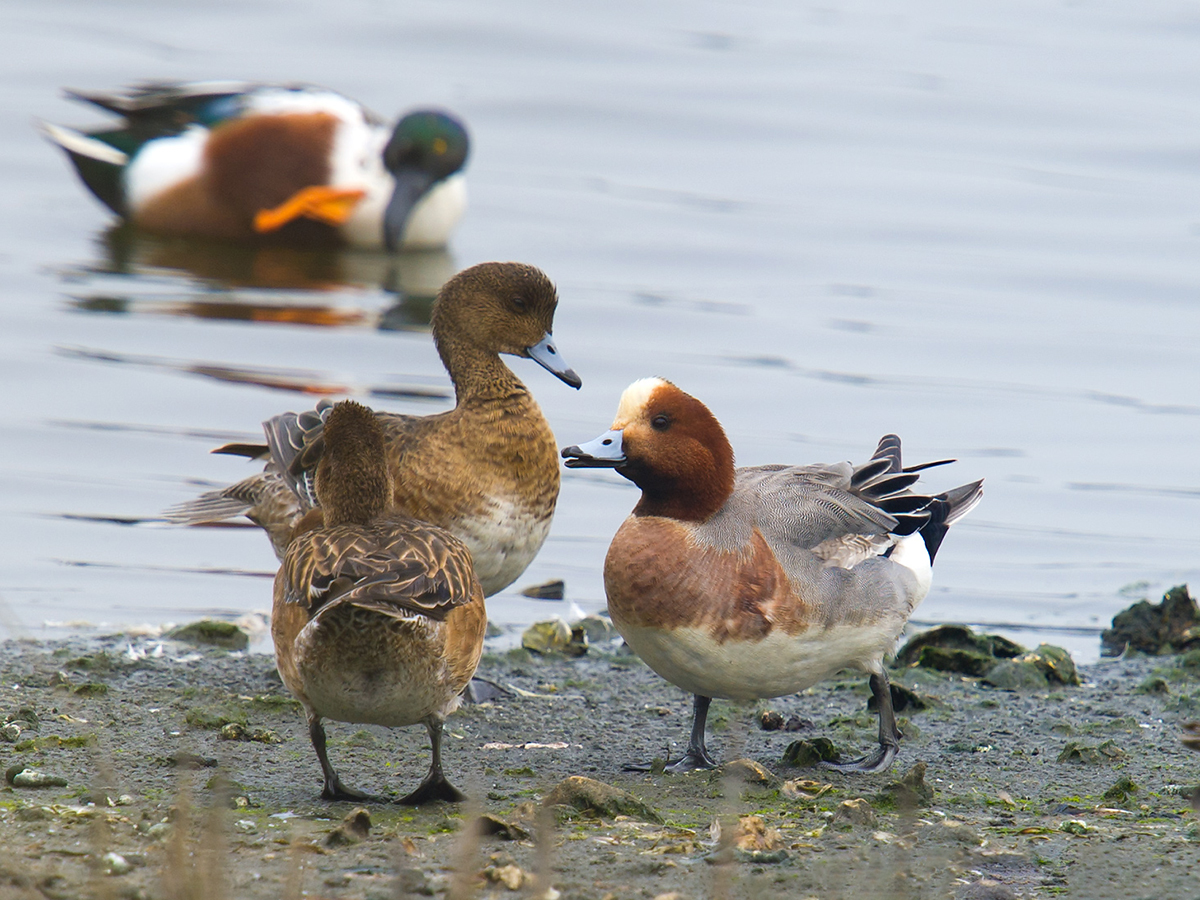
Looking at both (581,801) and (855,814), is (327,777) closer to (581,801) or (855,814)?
(581,801)

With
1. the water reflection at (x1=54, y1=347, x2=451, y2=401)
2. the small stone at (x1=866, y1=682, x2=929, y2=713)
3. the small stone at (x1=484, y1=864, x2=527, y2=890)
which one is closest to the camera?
the small stone at (x1=484, y1=864, x2=527, y2=890)

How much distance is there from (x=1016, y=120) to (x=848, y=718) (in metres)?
14.0

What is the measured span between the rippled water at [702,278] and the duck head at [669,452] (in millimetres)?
1901

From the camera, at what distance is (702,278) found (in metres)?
13.8

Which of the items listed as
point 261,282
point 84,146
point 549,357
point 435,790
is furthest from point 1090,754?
point 84,146

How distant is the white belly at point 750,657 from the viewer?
4.92 meters

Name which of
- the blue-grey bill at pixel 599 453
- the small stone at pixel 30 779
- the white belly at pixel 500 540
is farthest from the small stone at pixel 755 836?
the white belly at pixel 500 540

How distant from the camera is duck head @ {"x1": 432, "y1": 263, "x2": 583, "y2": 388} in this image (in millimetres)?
6539

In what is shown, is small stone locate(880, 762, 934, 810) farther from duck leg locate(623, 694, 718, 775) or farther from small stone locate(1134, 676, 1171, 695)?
small stone locate(1134, 676, 1171, 695)

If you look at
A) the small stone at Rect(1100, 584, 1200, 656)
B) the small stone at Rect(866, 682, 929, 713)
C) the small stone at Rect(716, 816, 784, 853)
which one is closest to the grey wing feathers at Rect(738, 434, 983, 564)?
the small stone at Rect(866, 682, 929, 713)

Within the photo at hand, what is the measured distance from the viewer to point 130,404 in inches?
406

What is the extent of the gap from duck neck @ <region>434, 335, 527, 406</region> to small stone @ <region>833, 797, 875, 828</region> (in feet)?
8.36

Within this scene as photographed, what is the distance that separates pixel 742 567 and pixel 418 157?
352 inches

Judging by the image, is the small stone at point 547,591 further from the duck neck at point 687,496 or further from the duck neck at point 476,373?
the duck neck at point 687,496
